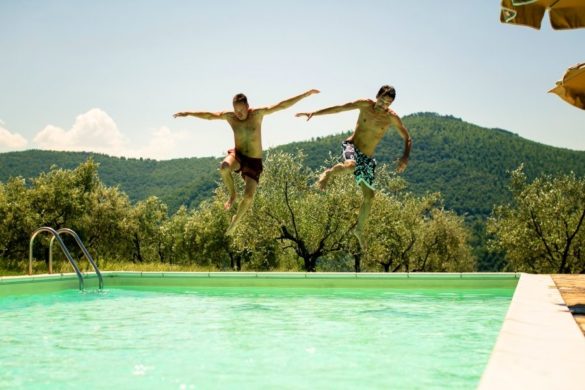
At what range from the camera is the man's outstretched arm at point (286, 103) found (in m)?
7.78

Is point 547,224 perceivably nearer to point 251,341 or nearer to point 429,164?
point 251,341

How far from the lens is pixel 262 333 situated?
6.43 m

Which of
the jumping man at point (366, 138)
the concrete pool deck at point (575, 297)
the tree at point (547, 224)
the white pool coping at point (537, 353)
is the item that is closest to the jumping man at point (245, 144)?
the jumping man at point (366, 138)

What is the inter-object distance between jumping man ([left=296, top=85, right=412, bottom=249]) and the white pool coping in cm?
427

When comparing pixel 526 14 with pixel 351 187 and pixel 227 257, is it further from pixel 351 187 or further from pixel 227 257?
pixel 227 257

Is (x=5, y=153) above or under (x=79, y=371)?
above

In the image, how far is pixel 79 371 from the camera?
14.8 feet

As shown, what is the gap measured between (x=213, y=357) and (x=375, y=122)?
4413mm

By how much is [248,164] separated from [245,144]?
0.30 meters

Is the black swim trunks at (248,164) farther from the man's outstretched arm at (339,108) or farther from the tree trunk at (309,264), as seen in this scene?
the tree trunk at (309,264)

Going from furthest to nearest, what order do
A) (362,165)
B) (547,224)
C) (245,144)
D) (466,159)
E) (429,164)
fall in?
(429,164) < (466,159) < (547,224) < (245,144) < (362,165)

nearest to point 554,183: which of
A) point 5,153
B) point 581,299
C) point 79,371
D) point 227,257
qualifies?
point 227,257

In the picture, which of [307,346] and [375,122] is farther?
[375,122]

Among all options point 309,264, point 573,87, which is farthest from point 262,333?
point 309,264
